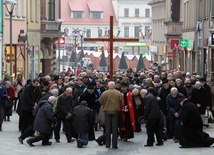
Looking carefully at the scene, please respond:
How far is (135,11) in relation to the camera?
549 ft

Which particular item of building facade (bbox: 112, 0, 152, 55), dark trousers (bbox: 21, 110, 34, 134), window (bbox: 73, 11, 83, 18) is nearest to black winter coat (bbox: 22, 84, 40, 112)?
dark trousers (bbox: 21, 110, 34, 134)

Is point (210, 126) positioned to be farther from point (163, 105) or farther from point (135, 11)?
point (135, 11)

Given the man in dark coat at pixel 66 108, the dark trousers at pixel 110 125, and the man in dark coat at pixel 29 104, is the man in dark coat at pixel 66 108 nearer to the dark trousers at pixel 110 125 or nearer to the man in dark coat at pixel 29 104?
the dark trousers at pixel 110 125

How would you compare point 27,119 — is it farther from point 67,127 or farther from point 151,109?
point 151,109

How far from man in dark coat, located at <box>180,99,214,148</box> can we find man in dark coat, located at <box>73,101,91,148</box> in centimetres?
245

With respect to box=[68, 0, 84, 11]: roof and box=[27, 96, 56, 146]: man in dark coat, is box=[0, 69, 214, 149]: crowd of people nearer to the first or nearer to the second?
box=[27, 96, 56, 146]: man in dark coat

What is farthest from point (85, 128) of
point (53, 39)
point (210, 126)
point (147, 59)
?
point (147, 59)

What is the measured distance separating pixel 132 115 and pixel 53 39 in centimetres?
3671

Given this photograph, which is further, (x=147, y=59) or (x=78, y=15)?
(x=78, y=15)

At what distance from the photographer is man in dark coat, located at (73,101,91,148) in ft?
81.7

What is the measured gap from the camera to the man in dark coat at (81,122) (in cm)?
2491

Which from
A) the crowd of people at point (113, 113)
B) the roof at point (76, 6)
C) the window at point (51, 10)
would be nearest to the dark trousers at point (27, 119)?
the crowd of people at point (113, 113)

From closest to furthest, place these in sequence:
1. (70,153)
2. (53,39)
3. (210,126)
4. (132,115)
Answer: (70,153) < (132,115) < (210,126) < (53,39)

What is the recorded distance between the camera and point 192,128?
79.6 feet
